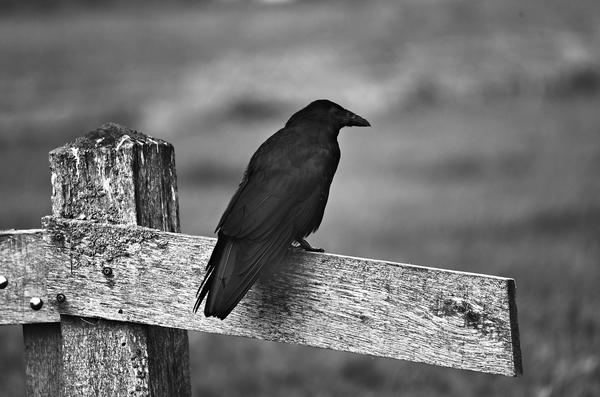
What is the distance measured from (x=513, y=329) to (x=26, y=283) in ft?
4.12

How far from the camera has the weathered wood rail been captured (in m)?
2.04

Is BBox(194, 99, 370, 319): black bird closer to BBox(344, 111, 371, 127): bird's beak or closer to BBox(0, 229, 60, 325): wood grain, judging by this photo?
BBox(344, 111, 371, 127): bird's beak

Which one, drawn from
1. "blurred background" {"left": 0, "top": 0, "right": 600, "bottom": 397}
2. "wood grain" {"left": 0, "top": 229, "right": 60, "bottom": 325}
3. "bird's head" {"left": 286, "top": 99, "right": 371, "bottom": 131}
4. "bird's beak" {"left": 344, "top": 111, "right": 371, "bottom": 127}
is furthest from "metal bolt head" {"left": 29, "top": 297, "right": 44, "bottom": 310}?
"blurred background" {"left": 0, "top": 0, "right": 600, "bottom": 397}

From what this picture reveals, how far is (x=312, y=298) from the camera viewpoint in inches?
83.5

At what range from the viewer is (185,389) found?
7.70 ft

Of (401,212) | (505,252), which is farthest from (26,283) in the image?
(401,212)

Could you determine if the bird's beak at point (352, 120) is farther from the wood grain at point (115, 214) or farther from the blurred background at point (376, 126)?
the blurred background at point (376, 126)

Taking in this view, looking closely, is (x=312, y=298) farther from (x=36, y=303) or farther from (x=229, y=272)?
(x=36, y=303)

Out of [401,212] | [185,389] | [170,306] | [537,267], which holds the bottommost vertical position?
[185,389]

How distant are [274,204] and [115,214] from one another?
0.53 metres

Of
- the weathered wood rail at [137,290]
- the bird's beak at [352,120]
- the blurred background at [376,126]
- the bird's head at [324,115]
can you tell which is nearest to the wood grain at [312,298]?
the weathered wood rail at [137,290]

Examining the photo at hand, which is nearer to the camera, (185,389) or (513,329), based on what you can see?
(513,329)

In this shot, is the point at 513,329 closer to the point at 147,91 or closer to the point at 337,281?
the point at 337,281

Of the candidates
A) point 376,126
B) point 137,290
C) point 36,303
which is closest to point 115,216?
point 137,290
